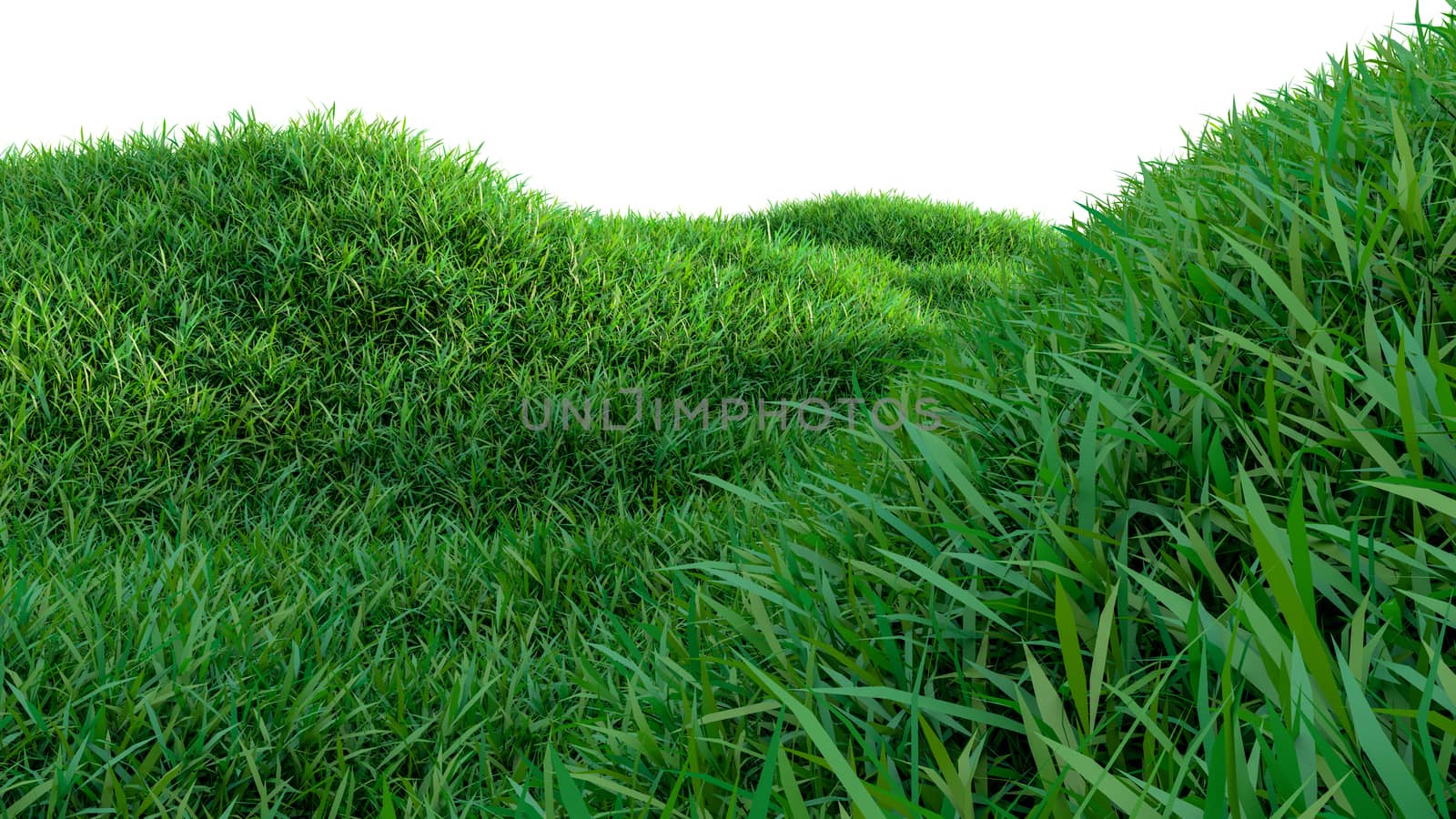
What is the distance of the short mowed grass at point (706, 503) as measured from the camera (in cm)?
74

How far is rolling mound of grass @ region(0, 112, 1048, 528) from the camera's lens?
2227mm

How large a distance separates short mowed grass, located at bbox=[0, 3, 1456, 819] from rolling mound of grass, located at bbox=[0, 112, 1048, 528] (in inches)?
0.6

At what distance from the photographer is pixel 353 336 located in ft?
8.29

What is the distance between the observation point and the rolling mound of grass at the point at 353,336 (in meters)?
2.23

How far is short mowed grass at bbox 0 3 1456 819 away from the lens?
737 mm

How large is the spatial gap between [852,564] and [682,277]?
206cm

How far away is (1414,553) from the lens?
79 centimetres

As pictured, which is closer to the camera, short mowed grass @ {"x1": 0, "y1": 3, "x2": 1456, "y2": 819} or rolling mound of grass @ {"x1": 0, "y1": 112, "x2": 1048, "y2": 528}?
short mowed grass @ {"x1": 0, "y1": 3, "x2": 1456, "y2": 819}

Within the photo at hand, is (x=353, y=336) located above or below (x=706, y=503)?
above

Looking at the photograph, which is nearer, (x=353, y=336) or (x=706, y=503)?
(x=706, y=503)

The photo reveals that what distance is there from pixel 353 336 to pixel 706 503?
3.80 feet

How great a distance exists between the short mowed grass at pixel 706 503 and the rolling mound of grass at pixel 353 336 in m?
0.02

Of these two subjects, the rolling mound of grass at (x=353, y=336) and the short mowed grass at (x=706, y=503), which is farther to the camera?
the rolling mound of grass at (x=353, y=336)

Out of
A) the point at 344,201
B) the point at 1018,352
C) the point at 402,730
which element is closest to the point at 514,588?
the point at 402,730
